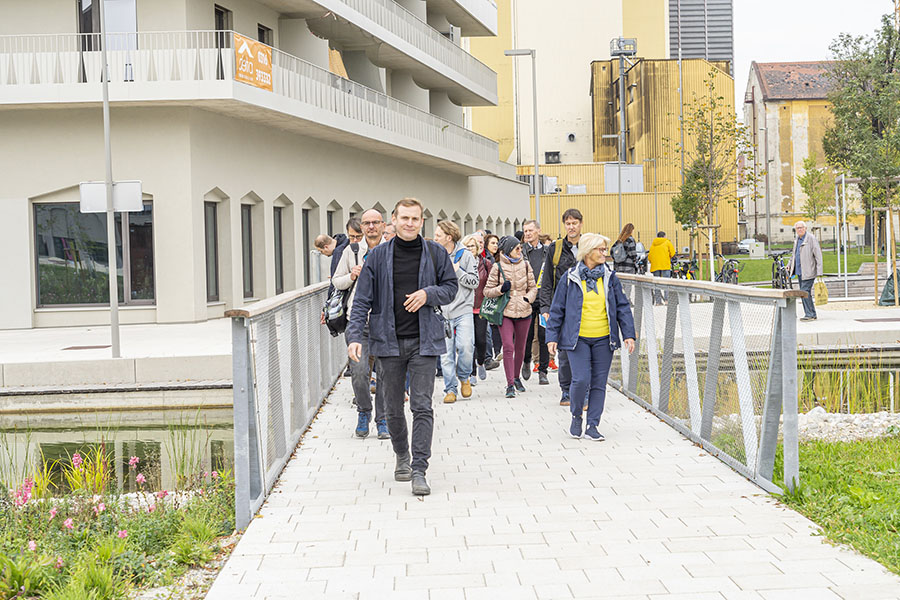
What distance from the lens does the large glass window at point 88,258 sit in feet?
83.0

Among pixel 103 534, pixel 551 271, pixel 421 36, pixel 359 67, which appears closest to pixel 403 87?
pixel 421 36

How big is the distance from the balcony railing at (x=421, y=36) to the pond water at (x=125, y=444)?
1938 cm

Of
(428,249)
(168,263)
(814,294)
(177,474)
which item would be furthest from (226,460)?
(814,294)

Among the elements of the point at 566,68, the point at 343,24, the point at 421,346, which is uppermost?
the point at 566,68

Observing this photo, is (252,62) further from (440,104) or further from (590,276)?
(440,104)

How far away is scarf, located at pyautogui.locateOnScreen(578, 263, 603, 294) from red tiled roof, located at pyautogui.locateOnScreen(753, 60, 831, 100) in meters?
93.8

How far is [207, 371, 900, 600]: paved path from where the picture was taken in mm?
5188

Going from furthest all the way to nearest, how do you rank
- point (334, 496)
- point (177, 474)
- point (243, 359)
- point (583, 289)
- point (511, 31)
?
point (511, 31) → point (583, 289) → point (177, 474) → point (334, 496) → point (243, 359)

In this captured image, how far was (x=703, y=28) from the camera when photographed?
194m

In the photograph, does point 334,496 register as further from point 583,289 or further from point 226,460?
point 583,289

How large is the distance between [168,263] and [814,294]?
14.7 metres

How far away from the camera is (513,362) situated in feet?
40.9

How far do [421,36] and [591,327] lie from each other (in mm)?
29646

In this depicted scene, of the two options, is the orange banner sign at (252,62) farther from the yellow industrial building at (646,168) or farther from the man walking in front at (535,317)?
the yellow industrial building at (646,168)
